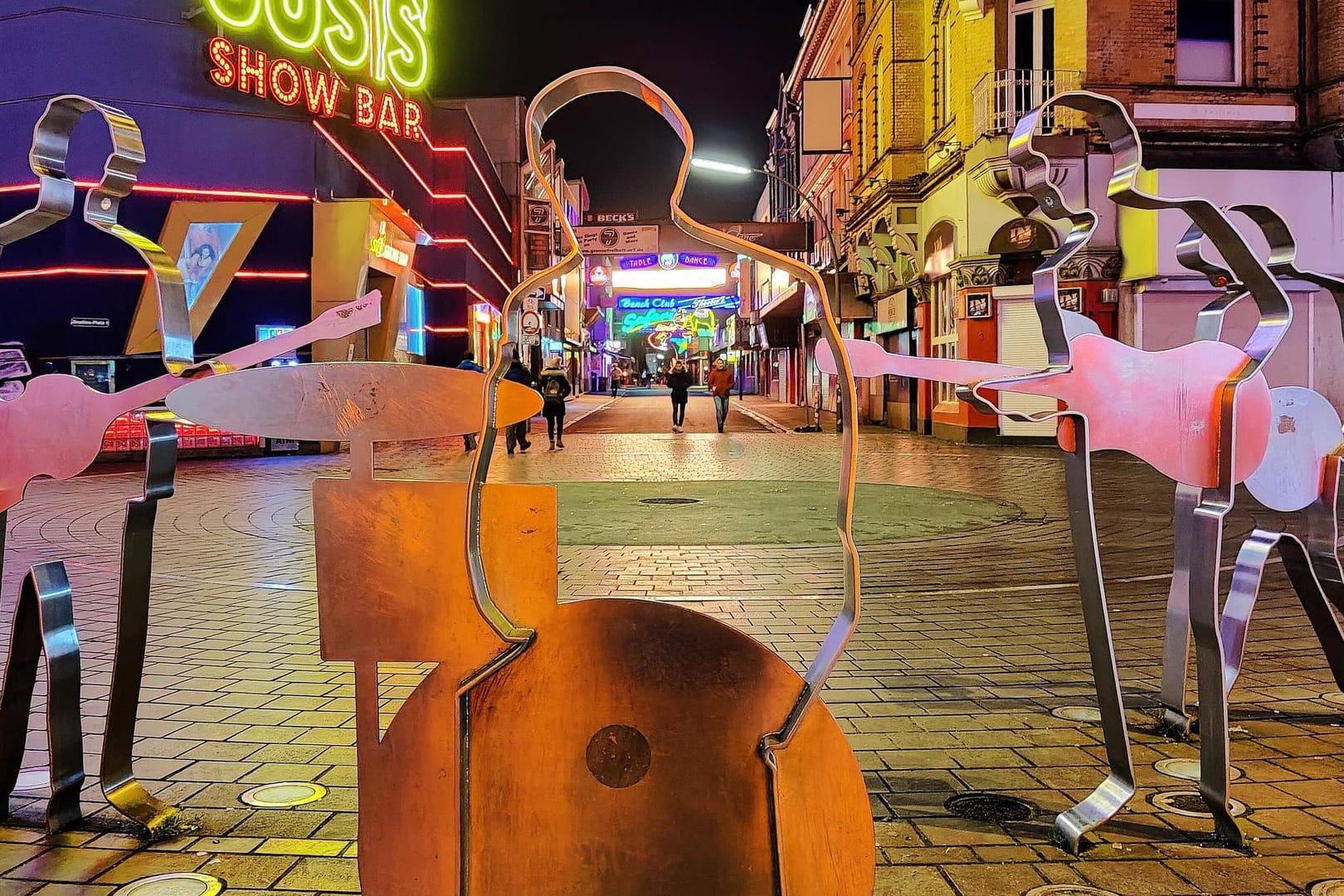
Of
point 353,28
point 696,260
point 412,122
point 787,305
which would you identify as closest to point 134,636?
point 353,28

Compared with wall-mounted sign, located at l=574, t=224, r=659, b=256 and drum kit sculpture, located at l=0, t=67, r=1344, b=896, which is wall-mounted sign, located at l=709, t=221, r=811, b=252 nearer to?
wall-mounted sign, located at l=574, t=224, r=659, b=256

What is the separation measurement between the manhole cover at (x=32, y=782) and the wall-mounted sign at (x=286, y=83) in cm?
2032

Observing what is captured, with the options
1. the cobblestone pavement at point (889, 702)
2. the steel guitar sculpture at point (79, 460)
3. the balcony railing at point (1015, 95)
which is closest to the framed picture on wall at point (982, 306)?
the balcony railing at point (1015, 95)

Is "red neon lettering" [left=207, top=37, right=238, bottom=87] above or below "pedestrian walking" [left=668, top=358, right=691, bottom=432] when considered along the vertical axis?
above

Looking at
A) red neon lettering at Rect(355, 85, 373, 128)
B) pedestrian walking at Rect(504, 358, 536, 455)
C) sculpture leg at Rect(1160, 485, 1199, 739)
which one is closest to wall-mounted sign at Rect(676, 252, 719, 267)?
red neon lettering at Rect(355, 85, 373, 128)

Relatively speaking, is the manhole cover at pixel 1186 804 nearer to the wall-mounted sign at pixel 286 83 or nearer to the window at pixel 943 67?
the window at pixel 943 67

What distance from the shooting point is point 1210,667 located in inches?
119

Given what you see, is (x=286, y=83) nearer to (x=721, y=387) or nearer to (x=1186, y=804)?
(x=721, y=387)

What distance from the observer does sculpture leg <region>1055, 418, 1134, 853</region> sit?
113 inches

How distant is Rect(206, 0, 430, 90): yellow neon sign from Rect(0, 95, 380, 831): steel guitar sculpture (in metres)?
20.3

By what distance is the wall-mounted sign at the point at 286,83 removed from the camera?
20812 mm

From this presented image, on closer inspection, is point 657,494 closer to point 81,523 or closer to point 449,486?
point 81,523

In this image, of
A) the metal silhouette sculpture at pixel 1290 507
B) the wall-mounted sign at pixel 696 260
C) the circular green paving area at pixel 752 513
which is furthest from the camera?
the wall-mounted sign at pixel 696 260

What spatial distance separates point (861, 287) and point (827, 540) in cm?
2027
